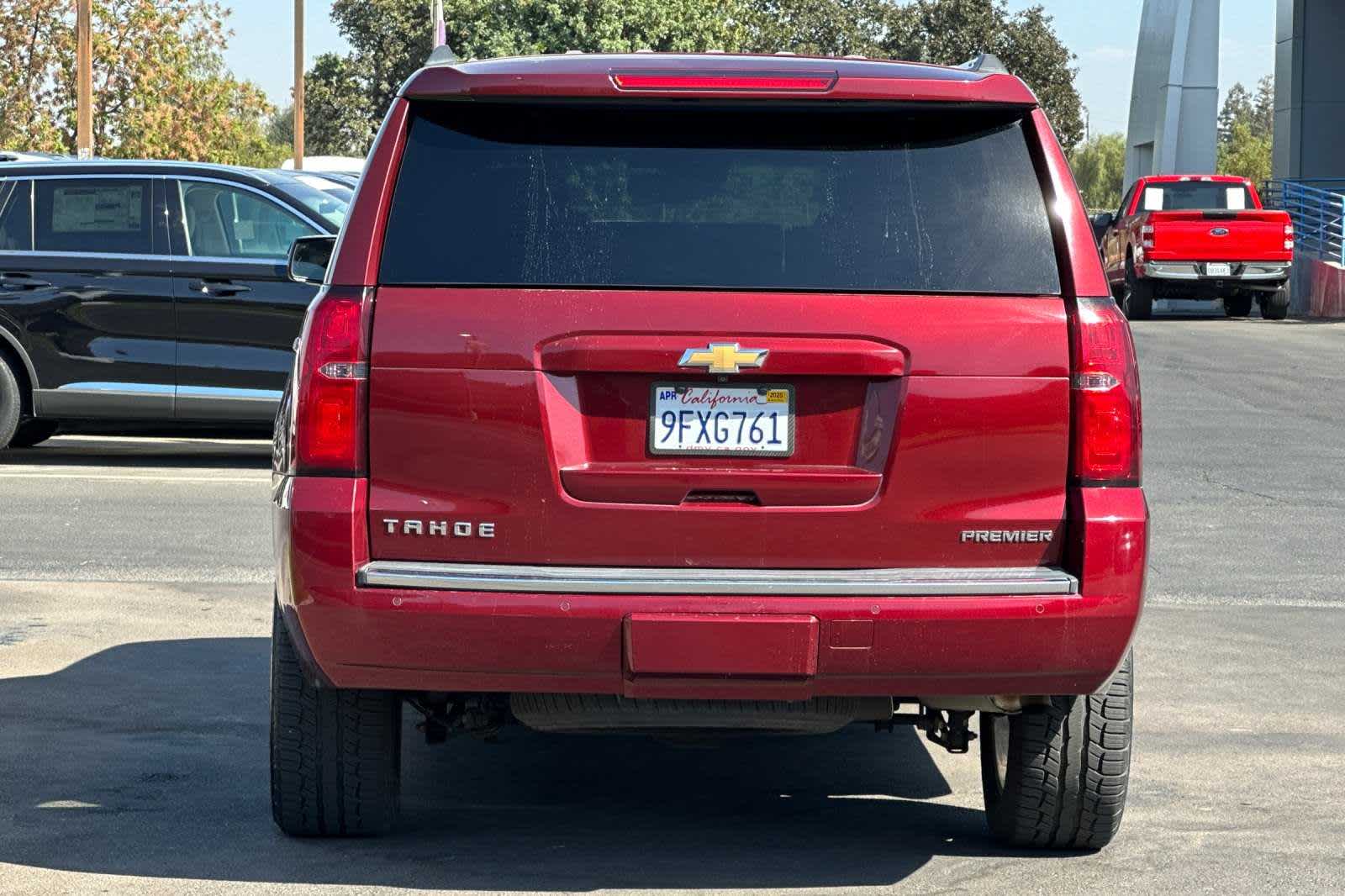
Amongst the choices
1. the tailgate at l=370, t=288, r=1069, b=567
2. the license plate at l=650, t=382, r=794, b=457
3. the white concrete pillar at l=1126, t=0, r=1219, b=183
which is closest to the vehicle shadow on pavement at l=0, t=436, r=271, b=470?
the tailgate at l=370, t=288, r=1069, b=567

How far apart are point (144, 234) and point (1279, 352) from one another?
14958 millimetres

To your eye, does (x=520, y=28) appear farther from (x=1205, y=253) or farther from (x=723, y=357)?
(x=723, y=357)

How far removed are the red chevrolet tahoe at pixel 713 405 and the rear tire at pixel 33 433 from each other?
402 inches

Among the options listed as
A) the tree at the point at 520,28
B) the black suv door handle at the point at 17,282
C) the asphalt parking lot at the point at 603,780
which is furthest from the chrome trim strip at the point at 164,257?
the tree at the point at 520,28

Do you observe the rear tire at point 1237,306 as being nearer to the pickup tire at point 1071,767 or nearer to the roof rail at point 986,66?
the roof rail at point 986,66

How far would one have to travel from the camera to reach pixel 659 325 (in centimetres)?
446

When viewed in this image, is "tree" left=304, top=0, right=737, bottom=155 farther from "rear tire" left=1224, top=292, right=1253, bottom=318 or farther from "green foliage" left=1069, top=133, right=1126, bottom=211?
"green foliage" left=1069, top=133, right=1126, bottom=211

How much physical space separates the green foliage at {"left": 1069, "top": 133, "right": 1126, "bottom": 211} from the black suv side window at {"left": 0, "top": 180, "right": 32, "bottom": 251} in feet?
444

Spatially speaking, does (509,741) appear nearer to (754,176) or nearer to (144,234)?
(754,176)

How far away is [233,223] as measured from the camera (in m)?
13.1

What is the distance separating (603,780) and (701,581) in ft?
5.36

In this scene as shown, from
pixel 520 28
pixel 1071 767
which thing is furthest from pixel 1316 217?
pixel 1071 767

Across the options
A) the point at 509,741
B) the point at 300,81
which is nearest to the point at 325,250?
the point at 509,741

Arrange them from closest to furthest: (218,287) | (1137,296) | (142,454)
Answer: (218,287) < (142,454) < (1137,296)
